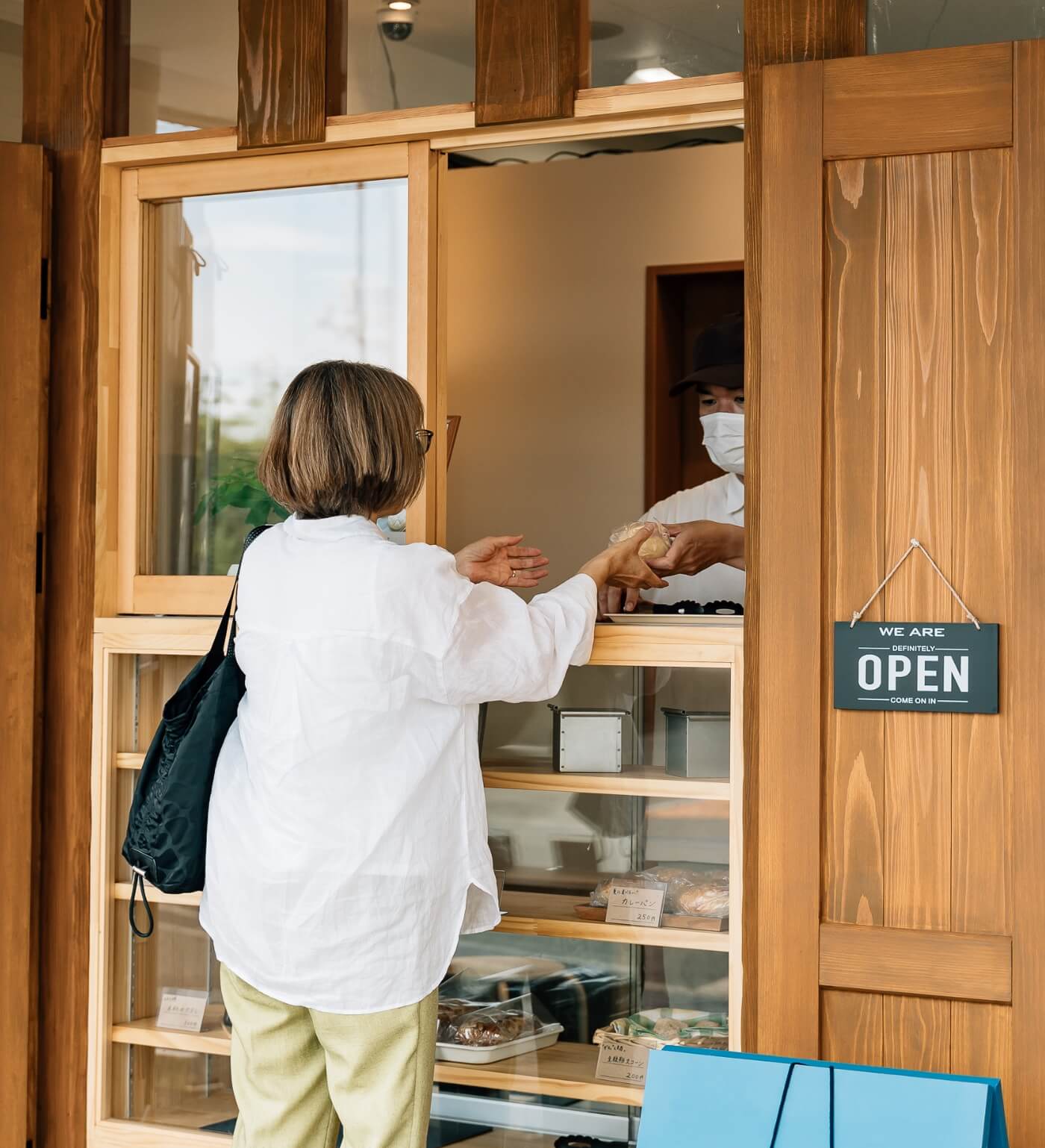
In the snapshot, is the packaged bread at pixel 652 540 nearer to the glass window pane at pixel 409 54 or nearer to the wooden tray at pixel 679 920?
the wooden tray at pixel 679 920

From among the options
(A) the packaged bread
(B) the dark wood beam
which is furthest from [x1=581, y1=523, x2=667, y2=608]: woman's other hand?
(B) the dark wood beam

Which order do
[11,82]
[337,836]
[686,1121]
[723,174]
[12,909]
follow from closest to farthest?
1. [686,1121]
2. [337,836]
3. [12,909]
4. [11,82]
5. [723,174]

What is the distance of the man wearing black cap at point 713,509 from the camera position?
247 centimetres

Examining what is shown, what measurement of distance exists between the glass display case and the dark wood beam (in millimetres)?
50

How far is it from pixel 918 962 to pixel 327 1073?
0.92 m

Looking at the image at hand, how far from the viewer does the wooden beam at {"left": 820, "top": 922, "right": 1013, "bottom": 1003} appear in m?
1.99

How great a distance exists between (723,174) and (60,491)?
2609mm

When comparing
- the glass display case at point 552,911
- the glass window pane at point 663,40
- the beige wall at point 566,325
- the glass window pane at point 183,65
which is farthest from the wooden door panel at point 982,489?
the beige wall at point 566,325

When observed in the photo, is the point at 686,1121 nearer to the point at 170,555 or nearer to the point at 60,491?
the point at 170,555

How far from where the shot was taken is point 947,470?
2029 mm

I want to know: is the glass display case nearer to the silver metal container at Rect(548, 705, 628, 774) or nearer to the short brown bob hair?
the silver metal container at Rect(548, 705, 628, 774)

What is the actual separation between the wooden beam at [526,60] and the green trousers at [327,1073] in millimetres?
1505

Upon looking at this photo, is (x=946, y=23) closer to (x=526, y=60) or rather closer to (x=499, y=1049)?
(x=526, y=60)

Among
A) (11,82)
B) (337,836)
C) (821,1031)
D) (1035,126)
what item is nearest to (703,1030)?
(821,1031)
